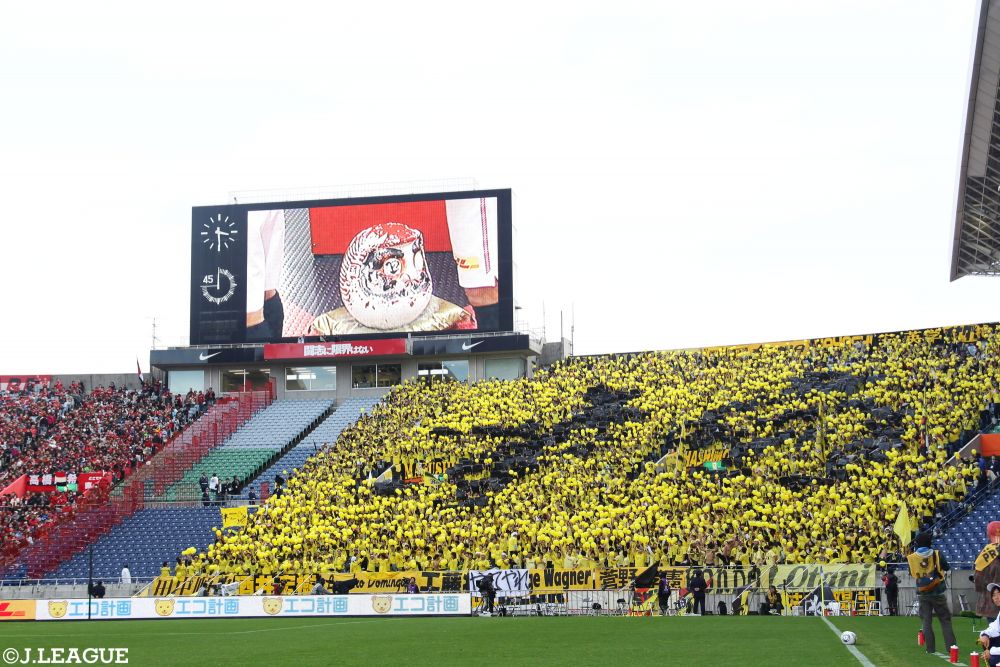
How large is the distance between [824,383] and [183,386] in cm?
3405

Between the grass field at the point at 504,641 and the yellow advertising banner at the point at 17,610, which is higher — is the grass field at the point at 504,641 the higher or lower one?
the higher one

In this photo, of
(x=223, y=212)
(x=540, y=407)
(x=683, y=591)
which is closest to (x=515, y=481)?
(x=540, y=407)

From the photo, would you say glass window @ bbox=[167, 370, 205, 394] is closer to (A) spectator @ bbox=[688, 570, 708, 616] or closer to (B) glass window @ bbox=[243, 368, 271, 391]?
(B) glass window @ bbox=[243, 368, 271, 391]

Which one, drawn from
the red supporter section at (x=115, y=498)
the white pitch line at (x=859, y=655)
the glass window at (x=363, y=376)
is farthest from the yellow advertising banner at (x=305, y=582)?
the glass window at (x=363, y=376)

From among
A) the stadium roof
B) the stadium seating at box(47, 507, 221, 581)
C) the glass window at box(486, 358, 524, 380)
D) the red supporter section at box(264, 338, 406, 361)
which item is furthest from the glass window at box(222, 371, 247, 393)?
the stadium roof

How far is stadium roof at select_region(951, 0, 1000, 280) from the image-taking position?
27.8m

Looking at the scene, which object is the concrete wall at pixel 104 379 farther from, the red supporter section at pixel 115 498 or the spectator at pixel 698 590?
the spectator at pixel 698 590

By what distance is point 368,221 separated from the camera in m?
59.0

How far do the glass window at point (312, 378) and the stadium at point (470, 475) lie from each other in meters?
0.16

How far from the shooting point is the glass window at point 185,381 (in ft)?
205

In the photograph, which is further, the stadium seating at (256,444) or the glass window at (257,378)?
the glass window at (257,378)

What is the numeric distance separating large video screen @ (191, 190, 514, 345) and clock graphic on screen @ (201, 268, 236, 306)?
5 centimetres

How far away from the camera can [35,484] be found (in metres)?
54.2

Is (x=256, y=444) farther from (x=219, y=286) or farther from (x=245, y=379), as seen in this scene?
(x=219, y=286)
